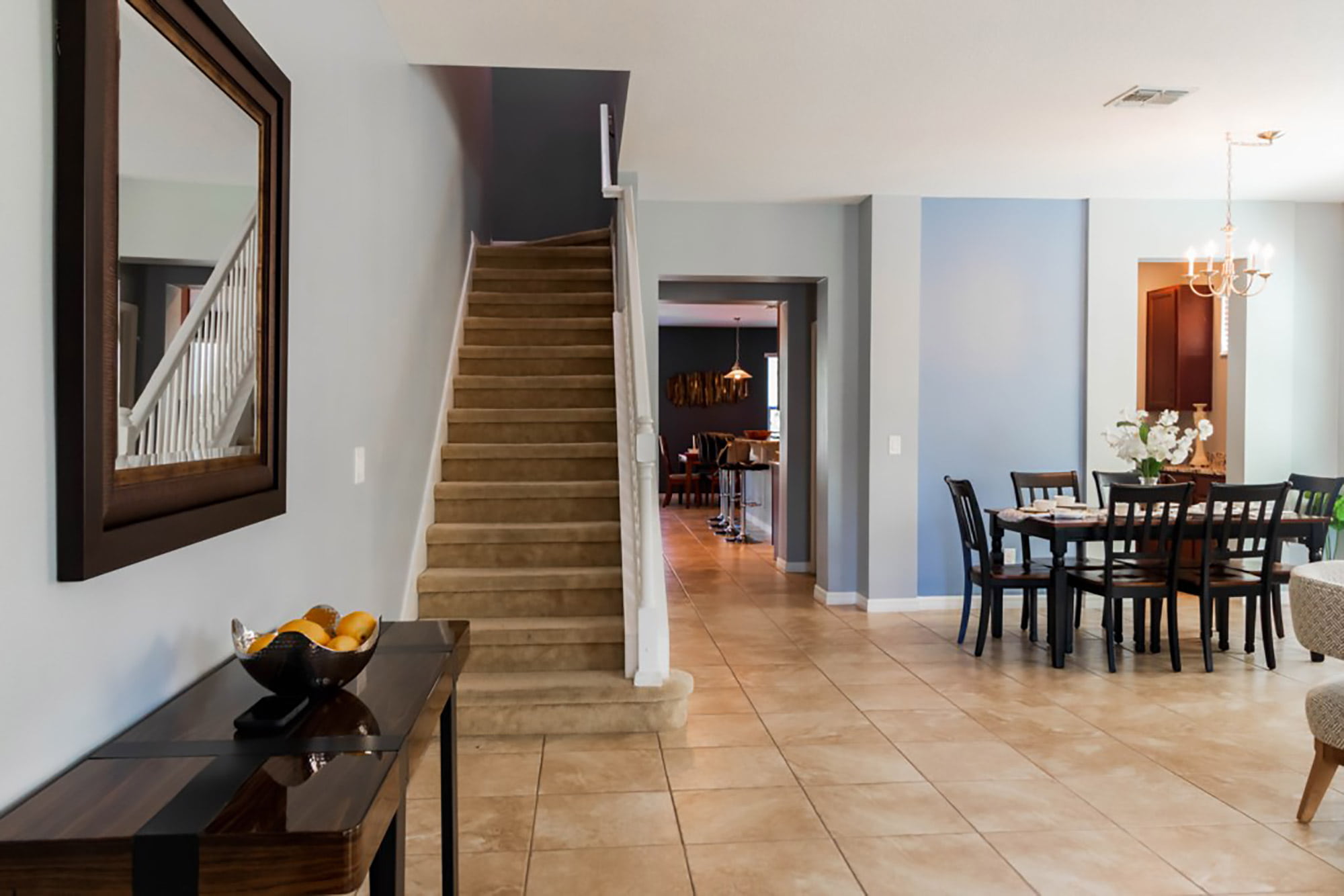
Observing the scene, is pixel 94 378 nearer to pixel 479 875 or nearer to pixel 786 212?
pixel 479 875

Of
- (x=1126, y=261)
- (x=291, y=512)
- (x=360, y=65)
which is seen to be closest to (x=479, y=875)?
(x=291, y=512)

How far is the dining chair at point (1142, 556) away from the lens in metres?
4.75

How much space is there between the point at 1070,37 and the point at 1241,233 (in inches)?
146

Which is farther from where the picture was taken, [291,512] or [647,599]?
[647,599]

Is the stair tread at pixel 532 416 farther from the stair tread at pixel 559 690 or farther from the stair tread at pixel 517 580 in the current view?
the stair tread at pixel 559 690

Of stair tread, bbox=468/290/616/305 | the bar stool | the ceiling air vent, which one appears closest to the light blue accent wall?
the ceiling air vent

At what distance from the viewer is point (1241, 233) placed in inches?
258

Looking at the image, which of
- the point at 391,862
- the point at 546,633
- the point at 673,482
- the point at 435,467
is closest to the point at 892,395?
the point at 435,467

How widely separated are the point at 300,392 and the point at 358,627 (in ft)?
2.94

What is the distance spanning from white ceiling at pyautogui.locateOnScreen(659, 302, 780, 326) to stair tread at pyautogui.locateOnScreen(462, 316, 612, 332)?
20.0ft

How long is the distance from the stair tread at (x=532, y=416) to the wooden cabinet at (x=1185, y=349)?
5434 millimetres

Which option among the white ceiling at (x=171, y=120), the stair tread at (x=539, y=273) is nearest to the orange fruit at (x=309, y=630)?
the white ceiling at (x=171, y=120)

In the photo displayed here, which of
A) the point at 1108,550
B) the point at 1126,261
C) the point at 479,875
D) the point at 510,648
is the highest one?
the point at 1126,261

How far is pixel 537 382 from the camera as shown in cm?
550
